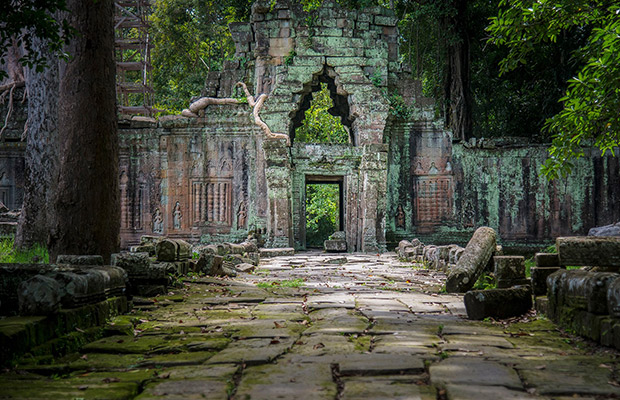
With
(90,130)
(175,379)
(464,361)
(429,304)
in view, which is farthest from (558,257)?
(90,130)

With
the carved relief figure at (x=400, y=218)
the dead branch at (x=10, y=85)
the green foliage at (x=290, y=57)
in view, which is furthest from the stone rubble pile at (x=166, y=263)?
the dead branch at (x=10, y=85)

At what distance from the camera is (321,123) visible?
29.3 metres

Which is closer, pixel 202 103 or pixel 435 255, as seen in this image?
pixel 435 255

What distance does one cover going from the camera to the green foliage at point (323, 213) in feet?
90.0

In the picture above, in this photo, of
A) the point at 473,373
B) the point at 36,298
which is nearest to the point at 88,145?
the point at 36,298

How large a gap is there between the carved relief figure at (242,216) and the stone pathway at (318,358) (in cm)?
1107

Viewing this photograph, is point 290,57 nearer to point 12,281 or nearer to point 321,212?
Answer: point 321,212

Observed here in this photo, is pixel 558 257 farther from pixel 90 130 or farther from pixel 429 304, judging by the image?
pixel 90 130

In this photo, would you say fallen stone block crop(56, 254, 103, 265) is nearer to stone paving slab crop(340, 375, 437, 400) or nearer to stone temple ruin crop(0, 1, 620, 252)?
stone paving slab crop(340, 375, 437, 400)

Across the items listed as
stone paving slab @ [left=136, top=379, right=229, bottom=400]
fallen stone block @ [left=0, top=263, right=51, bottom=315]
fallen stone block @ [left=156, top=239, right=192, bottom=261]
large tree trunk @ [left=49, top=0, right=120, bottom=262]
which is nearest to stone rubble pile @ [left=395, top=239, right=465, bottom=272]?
fallen stone block @ [left=156, top=239, right=192, bottom=261]

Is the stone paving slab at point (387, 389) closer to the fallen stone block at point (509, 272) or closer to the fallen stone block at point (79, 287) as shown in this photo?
the fallen stone block at point (79, 287)

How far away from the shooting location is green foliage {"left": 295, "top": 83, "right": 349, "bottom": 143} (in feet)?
95.9

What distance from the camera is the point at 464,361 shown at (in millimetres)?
3562

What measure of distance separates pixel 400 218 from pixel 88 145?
12.3 m
